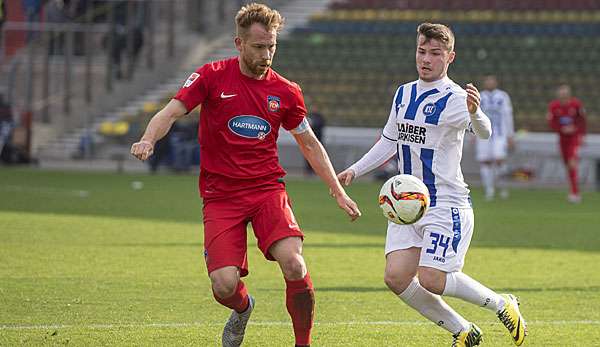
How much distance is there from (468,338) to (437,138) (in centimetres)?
123

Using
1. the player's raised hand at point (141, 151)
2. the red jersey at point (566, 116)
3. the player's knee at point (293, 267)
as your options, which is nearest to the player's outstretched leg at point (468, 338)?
the player's knee at point (293, 267)

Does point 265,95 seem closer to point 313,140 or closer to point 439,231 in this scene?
point 313,140

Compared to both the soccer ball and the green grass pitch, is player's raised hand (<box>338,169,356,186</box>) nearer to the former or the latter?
the soccer ball

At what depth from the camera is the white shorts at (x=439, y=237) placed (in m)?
7.22

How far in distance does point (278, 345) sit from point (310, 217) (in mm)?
10708

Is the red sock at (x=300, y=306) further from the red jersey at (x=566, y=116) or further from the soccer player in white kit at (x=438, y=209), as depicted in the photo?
the red jersey at (x=566, y=116)

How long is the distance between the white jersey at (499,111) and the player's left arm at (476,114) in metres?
15.5

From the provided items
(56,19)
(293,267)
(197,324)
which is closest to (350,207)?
(293,267)

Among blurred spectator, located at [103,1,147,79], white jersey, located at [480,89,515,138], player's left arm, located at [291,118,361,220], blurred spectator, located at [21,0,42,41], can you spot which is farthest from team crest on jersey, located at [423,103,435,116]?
blurred spectator, located at [21,0,42,41]

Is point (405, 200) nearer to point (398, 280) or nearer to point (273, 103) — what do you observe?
point (398, 280)

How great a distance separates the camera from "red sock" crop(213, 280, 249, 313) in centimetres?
704

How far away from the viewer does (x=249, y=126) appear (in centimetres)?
701

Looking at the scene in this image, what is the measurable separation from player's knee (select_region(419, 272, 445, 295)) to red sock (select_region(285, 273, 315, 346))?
743 millimetres

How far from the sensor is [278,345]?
7648mm
